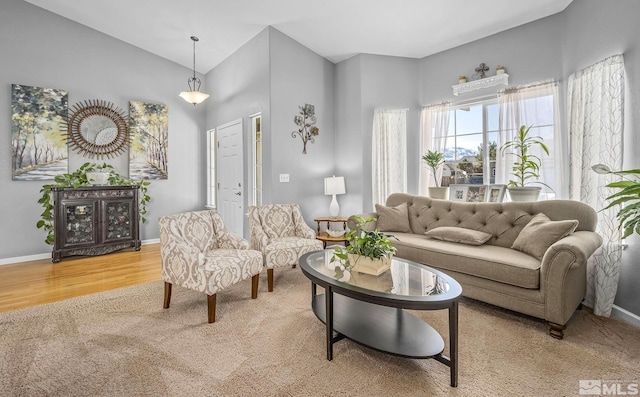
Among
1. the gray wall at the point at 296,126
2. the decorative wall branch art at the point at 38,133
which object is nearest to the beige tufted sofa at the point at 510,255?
the gray wall at the point at 296,126

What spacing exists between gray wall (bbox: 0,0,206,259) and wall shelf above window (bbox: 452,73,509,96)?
4619mm

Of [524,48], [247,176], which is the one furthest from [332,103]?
[524,48]

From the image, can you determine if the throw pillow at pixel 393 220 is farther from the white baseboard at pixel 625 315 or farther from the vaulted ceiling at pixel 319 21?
the vaulted ceiling at pixel 319 21

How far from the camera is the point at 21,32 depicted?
169 inches

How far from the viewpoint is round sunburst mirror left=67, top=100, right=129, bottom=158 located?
15.5 feet

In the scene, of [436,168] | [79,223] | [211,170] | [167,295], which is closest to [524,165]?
[436,168]

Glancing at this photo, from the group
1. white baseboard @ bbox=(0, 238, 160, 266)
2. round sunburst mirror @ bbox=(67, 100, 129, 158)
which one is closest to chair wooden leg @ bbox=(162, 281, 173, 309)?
white baseboard @ bbox=(0, 238, 160, 266)

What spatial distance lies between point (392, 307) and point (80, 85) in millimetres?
5634

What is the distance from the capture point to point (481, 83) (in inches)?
155

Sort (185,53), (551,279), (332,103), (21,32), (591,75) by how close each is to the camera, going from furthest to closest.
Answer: (185,53) < (332,103) < (21,32) < (591,75) < (551,279)

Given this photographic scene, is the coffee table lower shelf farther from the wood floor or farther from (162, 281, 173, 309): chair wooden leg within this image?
the wood floor

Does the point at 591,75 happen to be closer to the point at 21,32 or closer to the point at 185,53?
the point at 185,53

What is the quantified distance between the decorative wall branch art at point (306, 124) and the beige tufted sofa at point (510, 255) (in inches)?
62.5

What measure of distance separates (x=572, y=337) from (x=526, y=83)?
9.23 ft
